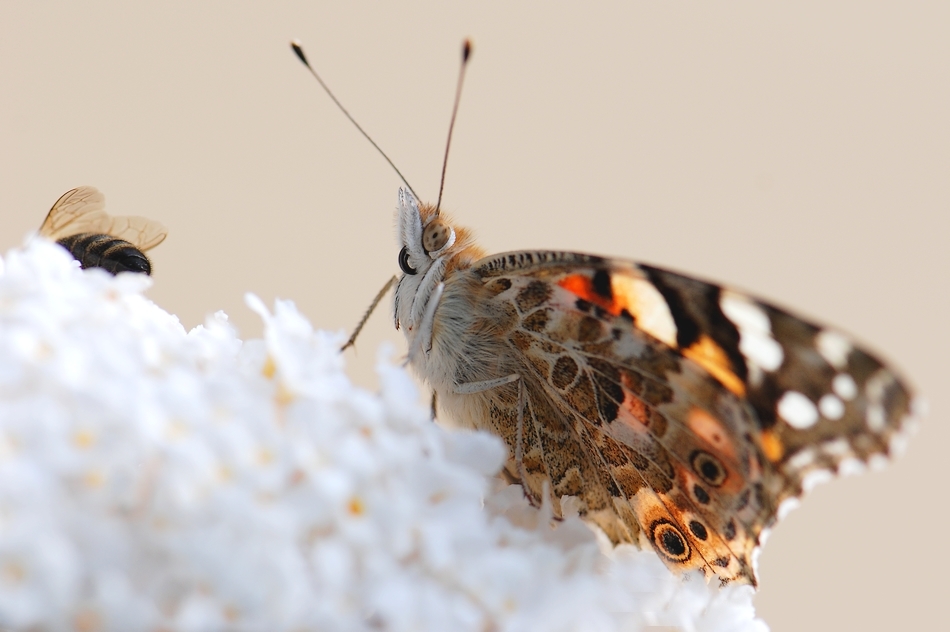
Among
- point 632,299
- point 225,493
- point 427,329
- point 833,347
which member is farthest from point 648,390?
point 225,493

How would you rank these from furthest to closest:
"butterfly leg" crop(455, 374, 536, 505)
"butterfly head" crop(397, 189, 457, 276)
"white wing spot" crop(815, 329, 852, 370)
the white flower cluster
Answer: "butterfly head" crop(397, 189, 457, 276) < "butterfly leg" crop(455, 374, 536, 505) < "white wing spot" crop(815, 329, 852, 370) < the white flower cluster

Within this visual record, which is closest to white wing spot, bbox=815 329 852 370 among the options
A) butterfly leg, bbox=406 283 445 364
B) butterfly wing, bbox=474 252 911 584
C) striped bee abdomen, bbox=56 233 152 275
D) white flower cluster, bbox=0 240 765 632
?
butterfly wing, bbox=474 252 911 584

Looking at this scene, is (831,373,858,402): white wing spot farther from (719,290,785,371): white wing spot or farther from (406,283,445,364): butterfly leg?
(406,283,445,364): butterfly leg

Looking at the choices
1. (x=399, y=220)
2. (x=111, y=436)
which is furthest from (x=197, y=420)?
(x=399, y=220)

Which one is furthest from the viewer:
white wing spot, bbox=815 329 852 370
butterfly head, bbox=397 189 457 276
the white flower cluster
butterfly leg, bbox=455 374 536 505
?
butterfly head, bbox=397 189 457 276

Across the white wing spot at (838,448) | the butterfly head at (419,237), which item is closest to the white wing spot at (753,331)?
the white wing spot at (838,448)

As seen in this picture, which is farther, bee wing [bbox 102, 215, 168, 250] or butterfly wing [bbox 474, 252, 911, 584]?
bee wing [bbox 102, 215, 168, 250]

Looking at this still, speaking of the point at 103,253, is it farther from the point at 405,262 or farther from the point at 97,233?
the point at 405,262

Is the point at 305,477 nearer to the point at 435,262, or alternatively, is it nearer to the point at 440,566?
the point at 440,566
